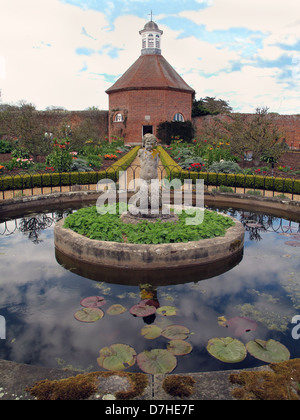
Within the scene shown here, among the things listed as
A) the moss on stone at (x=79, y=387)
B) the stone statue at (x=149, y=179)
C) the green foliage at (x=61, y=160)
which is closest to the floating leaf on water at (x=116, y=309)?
the moss on stone at (x=79, y=387)

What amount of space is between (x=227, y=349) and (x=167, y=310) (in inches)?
40.2

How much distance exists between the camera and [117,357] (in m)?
3.36

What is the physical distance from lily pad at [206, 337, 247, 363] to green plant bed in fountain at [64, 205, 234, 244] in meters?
2.45

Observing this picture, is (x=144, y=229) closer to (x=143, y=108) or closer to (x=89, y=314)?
(x=89, y=314)

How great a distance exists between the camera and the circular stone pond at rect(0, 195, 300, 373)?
345cm

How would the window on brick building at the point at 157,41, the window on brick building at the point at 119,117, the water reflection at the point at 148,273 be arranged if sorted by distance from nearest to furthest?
the water reflection at the point at 148,273
the window on brick building at the point at 119,117
the window on brick building at the point at 157,41

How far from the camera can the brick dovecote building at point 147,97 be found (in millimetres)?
28984

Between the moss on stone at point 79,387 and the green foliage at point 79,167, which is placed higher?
the green foliage at point 79,167

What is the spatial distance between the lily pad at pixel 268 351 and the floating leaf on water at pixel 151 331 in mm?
996

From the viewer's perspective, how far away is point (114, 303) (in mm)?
4535

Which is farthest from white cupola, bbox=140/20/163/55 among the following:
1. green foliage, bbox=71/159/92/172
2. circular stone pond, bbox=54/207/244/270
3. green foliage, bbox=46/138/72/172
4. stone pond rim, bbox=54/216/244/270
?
stone pond rim, bbox=54/216/244/270

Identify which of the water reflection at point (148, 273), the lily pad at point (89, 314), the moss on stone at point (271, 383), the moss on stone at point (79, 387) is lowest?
the lily pad at point (89, 314)

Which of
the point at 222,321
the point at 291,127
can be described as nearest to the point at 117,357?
the point at 222,321

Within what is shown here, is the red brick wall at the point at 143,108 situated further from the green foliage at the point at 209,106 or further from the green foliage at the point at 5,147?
the green foliage at the point at 5,147
